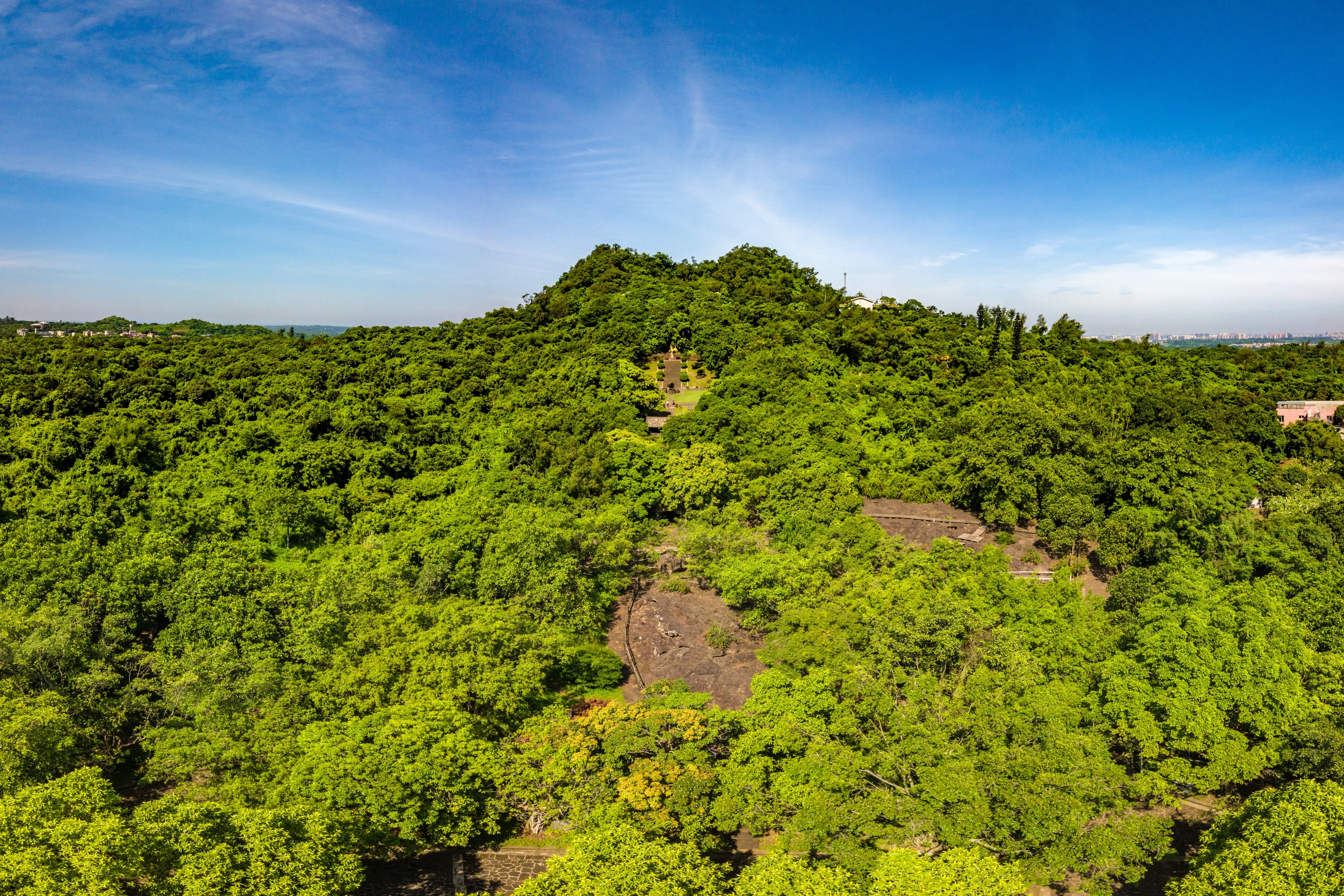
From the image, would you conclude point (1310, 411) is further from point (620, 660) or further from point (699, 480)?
point (620, 660)

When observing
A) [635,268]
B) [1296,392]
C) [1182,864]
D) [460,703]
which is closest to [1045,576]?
[1182,864]

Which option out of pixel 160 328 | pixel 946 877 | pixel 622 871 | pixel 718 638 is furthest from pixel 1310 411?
pixel 160 328

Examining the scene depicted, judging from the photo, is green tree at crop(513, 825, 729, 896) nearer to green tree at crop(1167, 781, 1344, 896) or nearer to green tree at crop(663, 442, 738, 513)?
green tree at crop(1167, 781, 1344, 896)

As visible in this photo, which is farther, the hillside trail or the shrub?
the shrub

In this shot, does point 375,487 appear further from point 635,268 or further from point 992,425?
point 635,268

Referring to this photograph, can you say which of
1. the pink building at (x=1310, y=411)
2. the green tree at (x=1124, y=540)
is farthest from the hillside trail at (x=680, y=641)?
the pink building at (x=1310, y=411)

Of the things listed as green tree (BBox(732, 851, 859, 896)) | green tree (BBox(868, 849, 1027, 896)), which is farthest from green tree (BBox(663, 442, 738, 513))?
green tree (BBox(868, 849, 1027, 896))
